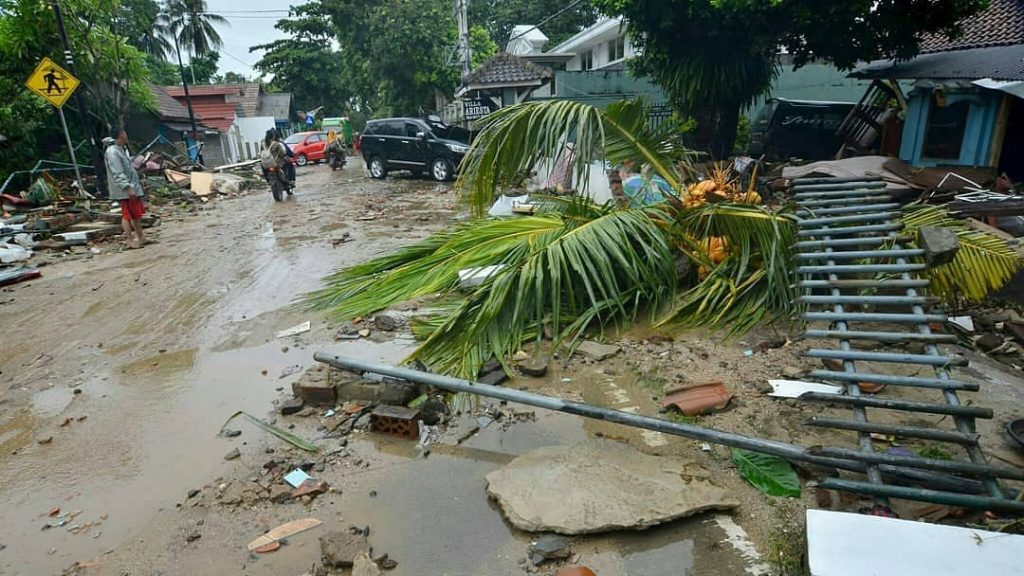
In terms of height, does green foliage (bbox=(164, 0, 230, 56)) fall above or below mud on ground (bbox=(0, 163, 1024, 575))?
above

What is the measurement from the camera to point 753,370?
11.6 feet

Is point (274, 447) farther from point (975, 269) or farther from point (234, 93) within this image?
point (234, 93)

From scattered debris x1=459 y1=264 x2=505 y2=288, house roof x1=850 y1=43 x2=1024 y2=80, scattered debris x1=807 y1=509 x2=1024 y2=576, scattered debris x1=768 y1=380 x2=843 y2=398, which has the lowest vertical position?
scattered debris x1=768 y1=380 x2=843 y2=398

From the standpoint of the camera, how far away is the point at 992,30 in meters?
11.2

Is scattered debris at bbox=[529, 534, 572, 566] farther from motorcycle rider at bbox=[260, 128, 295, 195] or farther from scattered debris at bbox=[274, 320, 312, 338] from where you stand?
motorcycle rider at bbox=[260, 128, 295, 195]

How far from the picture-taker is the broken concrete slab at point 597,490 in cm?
234

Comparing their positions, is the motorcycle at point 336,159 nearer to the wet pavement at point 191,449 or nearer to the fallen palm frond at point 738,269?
the wet pavement at point 191,449

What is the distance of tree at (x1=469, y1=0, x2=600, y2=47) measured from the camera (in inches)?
1208

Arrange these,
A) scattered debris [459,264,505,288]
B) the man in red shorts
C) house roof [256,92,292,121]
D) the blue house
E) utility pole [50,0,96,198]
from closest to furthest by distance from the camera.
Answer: scattered debris [459,264,505,288] → the man in red shorts → the blue house → utility pole [50,0,96,198] → house roof [256,92,292,121]

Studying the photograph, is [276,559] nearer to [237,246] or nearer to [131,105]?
[237,246]

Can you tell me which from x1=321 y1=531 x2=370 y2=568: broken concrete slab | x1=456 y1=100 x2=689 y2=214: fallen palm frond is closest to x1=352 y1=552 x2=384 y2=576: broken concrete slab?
x1=321 y1=531 x2=370 y2=568: broken concrete slab

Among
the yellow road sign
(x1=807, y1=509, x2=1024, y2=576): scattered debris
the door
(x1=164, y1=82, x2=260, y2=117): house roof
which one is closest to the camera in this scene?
(x1=807, y1=509, x2=1024, y2=576): scattered debris

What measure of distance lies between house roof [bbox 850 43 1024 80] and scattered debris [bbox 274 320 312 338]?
9.79m

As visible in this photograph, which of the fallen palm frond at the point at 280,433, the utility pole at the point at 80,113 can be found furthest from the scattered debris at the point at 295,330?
the utility pole at the point at 80,113
